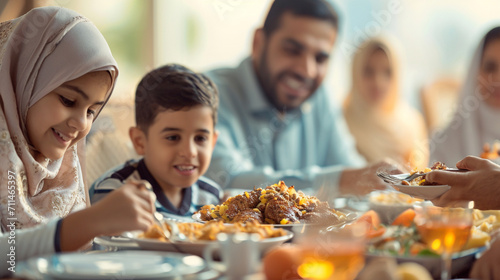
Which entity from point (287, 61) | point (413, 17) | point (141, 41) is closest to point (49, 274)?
point (287, 61)

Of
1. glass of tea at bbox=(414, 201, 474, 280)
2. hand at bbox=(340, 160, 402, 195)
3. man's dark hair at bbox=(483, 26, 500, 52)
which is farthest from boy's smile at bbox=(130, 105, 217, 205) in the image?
man's dark hair at bbox=(483, 26, 500, 52)

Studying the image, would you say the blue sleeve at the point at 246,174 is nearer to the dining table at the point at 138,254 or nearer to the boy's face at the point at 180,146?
the boy's face at the point at 180,146

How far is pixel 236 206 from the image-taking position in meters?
1.19

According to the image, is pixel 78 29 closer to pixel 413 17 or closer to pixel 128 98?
pixel 128 98

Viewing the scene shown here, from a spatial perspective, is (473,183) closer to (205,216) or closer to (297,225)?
(297,225)

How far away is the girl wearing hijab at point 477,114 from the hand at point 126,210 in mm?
2906

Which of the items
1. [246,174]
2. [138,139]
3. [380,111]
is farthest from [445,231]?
[380,111]

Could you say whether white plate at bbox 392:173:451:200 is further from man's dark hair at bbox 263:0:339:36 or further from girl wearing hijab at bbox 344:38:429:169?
girl wearing hijab at bbox 344:38:429:169

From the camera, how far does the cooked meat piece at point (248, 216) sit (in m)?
1.11

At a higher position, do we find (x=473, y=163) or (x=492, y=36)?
(x=492, y=36)

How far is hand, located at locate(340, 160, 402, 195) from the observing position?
2.08 meters

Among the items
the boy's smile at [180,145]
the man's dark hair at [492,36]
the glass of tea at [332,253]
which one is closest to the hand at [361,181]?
the boy's smile at [180,145]

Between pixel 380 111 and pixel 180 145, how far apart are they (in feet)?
12.1

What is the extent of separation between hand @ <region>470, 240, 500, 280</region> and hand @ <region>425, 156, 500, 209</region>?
12.0 inches
